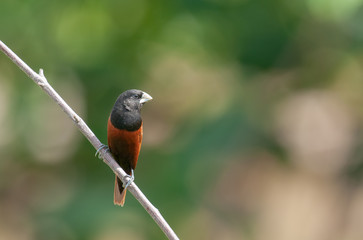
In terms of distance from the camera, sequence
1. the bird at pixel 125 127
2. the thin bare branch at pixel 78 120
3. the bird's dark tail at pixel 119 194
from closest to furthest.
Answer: the thin bare branch at pixel 78 120
the bird at pixel 125 127
the bird's dark tail at pixel 119 194

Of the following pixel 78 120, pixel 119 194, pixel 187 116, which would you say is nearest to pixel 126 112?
pixel 119 194

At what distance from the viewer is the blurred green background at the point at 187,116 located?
22.7ft

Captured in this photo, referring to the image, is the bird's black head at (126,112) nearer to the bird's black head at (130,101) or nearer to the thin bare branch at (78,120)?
the bird's black head at (130,101)

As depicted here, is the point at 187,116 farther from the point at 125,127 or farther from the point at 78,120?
the point at 78,120

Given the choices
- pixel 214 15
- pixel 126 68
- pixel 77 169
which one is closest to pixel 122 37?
pixel 126 68

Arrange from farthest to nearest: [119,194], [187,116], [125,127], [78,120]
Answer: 1. [187,116]
2. [119,194]
3. [125,127]
4. [78,120]

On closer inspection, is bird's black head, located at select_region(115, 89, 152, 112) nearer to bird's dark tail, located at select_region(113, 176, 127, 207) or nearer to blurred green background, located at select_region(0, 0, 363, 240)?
bird's dark tail, located at select_region(113, 176, 127, 207)

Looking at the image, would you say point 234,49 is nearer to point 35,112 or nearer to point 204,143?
point 204,143

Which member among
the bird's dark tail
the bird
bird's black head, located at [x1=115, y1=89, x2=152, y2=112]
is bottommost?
the bird's dark tail

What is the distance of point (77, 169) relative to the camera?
7.27 m

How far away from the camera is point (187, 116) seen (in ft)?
24.4

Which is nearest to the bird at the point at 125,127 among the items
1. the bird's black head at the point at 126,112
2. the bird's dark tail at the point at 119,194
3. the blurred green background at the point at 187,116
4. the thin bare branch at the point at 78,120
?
the bird's black head at the point at 126,112

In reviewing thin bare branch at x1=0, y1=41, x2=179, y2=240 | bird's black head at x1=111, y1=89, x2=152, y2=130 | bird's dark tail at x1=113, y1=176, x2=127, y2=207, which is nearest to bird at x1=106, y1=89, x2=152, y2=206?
bird's black head at x1=111, y1=89, x2=152, y2=130

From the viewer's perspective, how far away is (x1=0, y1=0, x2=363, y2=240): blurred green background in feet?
22.7
